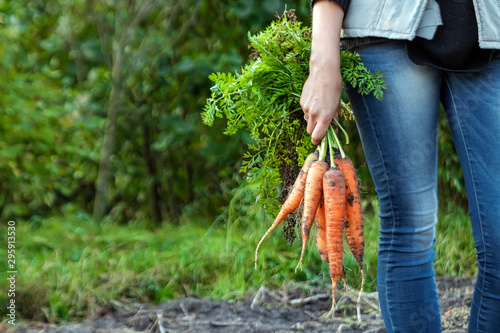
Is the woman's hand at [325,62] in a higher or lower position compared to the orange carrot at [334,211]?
higher

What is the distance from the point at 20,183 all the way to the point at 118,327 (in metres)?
2.00

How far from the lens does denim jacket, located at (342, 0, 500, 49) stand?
1.64m

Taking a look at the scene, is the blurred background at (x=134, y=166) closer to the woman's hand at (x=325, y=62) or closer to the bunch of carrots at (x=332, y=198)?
the bunch of carrots at (x=332, y=198)

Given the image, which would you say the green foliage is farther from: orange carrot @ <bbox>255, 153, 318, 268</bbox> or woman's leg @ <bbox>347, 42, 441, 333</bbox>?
woman's leg @ <bbox>347, 42, 441, 333</bbox>

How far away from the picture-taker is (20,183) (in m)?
4.31

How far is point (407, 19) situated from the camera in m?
1.65

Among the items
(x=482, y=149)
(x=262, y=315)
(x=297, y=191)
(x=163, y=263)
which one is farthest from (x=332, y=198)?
(x=163, y=263)

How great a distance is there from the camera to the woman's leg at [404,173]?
5.56 feet

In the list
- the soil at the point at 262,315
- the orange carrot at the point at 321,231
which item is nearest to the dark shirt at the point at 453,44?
the orange carrot at the point at 321,231

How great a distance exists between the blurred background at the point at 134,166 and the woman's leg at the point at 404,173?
1.56m

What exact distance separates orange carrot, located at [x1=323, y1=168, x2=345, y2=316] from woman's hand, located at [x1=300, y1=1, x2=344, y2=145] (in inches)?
13.8

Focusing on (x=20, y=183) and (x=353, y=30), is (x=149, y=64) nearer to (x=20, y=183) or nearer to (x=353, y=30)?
(x=20, y=183)

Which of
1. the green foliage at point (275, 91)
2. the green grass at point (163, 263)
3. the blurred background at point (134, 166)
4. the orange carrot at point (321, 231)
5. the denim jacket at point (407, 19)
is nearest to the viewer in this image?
the denim jacket at point (407, 19)

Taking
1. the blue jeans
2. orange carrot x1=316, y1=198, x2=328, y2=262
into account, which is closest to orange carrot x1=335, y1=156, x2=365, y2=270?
orange carrot x1=316, y1=198, x2=328, y2=262
